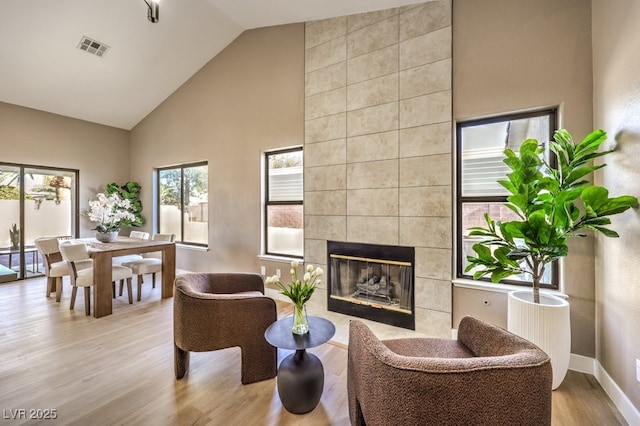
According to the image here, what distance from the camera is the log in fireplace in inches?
121

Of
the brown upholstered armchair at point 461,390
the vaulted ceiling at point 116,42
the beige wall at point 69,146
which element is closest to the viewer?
the brown upholstered armchair at point 461,390

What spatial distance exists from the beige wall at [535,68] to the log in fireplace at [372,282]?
1.35 m

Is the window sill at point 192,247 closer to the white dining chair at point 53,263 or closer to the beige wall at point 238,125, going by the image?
the beige wall at point 238,125

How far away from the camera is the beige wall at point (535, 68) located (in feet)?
7.50

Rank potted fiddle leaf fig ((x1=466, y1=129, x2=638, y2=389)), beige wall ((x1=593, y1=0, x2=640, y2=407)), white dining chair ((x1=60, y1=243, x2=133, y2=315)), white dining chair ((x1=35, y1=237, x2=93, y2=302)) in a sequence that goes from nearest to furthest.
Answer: beige wall ((x1=593, y1=0, x2=640, y2=407)), potted fiddle leaf fig ((x1=466, y1=129, x2=638, y2=389)), white dining chair ((x1=60, y1=243, x2=133, y2=315)), white dining chair ((x1=35, y1=237, x2=93, y2=302))

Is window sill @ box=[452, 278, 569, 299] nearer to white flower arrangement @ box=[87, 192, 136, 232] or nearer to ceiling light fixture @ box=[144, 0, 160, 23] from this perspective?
ceiling light fixture @ box=[144, 0, 160, 23]

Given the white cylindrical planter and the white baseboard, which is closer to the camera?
the white baseboard

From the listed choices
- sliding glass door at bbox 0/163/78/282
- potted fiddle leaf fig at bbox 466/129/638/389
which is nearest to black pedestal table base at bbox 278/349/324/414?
potted fiddle leaf fig at bbox 466/129/638/389

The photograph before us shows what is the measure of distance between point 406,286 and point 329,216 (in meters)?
1.24

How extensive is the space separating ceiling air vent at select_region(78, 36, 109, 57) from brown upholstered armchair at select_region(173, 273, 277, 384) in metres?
4.04

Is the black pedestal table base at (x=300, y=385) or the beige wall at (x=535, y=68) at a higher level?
the beige wall at (x=535, y=68)

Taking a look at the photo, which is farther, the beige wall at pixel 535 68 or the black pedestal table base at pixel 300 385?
the beige wall at pixel 535 68

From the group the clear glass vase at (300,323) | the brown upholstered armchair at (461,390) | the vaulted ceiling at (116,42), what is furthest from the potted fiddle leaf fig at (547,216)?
the vaulted ceiling at (116,42)

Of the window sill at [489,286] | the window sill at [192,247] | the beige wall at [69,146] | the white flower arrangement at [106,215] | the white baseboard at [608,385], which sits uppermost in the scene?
the beige wall at [69,146]
